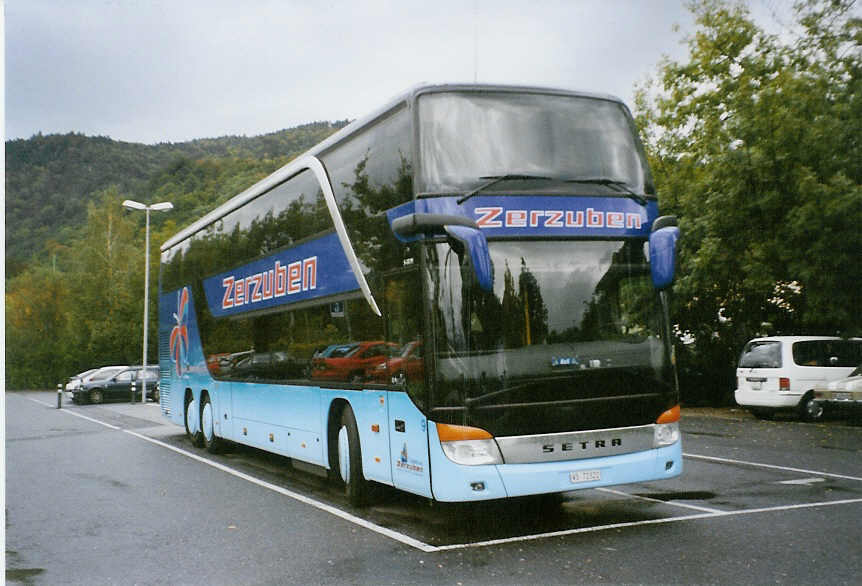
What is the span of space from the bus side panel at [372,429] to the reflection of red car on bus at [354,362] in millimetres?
204

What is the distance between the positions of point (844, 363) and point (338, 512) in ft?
49.5

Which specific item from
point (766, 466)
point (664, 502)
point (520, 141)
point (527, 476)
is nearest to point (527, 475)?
point (527, 476)

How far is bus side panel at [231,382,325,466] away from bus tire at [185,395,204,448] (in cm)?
290

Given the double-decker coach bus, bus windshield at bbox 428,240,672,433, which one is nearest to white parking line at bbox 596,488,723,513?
the double-decker coach bus

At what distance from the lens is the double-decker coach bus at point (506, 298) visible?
7965 mm

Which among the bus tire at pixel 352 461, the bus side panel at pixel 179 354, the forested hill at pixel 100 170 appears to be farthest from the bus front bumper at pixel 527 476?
the bus side panel at pixel 179 354

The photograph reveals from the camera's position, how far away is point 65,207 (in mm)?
32969

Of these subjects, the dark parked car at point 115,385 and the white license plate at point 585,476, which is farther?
the dark parked car at point 115,385

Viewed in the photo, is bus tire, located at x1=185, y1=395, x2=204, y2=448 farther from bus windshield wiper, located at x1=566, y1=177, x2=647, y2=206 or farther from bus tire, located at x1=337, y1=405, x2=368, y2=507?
bus windshield wiper, located at x1=566, y1=177, x2=647, y2=206

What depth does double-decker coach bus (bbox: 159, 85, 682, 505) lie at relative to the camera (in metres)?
7.96

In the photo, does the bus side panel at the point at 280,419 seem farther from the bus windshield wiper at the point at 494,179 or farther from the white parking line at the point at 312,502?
the bus windshield wiper at the point at 494,179

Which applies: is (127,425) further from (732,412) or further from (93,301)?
(93,301)

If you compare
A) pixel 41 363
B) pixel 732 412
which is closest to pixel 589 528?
pixel 732 412

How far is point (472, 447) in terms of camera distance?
311 inches
